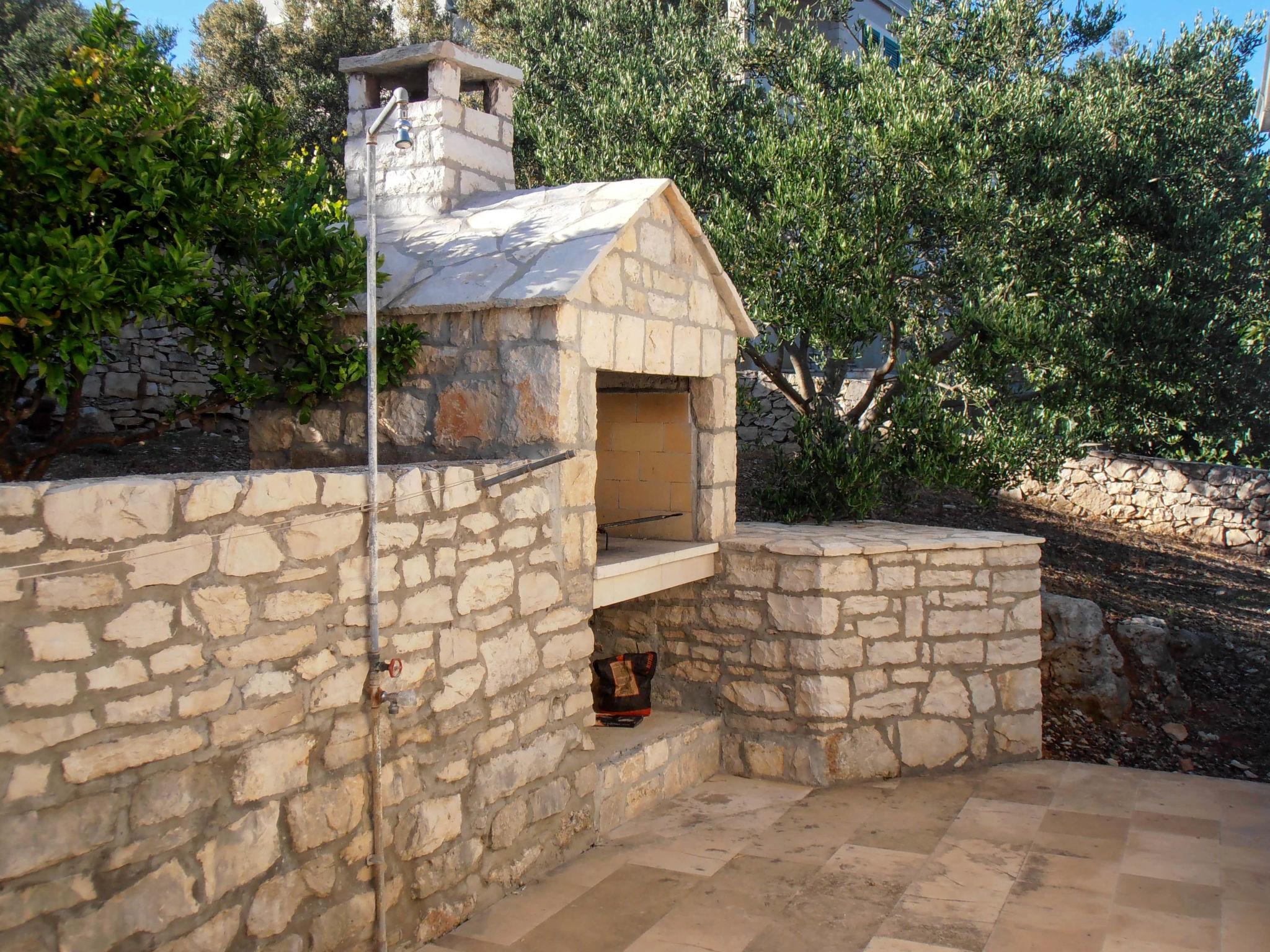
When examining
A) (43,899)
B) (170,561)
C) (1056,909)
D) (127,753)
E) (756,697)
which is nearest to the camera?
(43,899)

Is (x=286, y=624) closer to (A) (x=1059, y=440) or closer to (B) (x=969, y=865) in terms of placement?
(B) (x=969, y=865)

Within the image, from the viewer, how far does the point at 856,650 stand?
278 inches

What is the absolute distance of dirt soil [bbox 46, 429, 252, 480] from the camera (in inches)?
406

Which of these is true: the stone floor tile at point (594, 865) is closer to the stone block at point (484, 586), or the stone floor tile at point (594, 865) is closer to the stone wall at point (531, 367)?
the stone block at point (484, 586)

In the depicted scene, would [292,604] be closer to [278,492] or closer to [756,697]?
[278,492]

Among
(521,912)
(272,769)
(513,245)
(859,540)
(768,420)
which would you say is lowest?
(521,912)

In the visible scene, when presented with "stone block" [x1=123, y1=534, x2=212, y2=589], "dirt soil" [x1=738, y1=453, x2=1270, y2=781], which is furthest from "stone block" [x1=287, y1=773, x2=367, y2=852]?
"dirt soil" [x1=738, y1=453, x2=1270, y2=781]

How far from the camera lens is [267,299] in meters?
5.74

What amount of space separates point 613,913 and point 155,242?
4.16 meters

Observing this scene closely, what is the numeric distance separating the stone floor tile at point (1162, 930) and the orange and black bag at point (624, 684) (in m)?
3.11

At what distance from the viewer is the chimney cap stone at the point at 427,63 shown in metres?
6.96

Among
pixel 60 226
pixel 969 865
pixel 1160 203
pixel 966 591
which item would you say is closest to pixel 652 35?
pixel 1160 203

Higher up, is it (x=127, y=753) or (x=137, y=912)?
(x=127, y=753)

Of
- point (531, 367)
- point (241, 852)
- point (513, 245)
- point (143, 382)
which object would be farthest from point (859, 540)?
point (143, 382)
